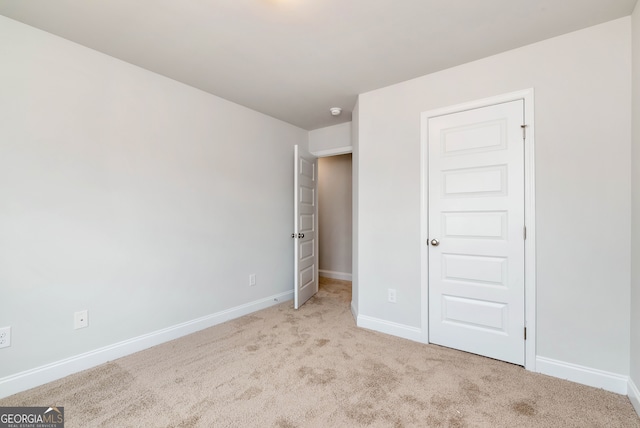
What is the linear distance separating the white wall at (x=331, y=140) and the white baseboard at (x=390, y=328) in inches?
84.5

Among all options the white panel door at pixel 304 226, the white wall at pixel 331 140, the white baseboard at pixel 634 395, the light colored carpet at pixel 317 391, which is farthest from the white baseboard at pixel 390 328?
the white wall at pixel 331 140

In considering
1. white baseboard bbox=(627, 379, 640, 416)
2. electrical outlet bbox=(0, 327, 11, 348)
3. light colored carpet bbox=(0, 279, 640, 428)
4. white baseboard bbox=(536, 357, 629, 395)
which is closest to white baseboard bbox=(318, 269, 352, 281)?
light colored carpet bbox=(0, 279, 640, 428)

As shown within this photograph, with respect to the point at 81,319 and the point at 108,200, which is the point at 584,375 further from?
the point at 108,200

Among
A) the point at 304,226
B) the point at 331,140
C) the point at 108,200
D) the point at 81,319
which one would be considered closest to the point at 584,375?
the point at 304,226

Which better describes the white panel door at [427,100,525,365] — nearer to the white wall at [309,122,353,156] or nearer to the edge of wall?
the edge of wall

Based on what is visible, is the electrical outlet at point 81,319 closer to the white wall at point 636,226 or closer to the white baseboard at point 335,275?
the white wall at point 636,226

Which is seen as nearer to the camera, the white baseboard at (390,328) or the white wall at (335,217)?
the white baseboard at (390,328)

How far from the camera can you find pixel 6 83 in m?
1.76

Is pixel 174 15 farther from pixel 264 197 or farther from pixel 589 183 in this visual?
pixel 589 183

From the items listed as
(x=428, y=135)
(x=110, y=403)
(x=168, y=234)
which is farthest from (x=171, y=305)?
(x=428, y=135)

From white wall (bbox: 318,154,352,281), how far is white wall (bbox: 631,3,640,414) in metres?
3.62

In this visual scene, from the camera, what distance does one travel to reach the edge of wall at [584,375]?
1755 mm

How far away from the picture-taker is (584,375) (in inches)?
73.0

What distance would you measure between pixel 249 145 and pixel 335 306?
7.36ft
